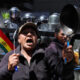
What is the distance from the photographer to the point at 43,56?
100 inches

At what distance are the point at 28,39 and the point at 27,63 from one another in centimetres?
22

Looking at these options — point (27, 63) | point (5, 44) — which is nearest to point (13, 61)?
point (27, 63)

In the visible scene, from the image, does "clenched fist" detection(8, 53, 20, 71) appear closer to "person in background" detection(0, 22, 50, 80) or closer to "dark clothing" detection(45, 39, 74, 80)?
"person in background" detection(0, 22, 50, 80)

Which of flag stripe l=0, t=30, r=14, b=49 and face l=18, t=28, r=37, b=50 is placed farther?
flag stripe l=0, t=30, r=14, b=49

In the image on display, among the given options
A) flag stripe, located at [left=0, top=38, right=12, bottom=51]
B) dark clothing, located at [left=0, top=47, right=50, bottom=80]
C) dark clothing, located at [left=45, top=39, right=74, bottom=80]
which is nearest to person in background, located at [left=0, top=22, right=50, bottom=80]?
dark clothing, located at [left=0, top=47, right=50, bottom=80]

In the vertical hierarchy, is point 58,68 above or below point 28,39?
below

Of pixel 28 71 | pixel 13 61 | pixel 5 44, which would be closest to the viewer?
pixel 13 61

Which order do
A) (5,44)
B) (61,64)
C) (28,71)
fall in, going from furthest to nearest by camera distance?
1. (5,44)
2. (61,64)
3. (28,71)

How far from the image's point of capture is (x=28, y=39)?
8.09ft

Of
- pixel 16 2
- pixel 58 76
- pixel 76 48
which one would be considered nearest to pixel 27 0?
pixel 16 2

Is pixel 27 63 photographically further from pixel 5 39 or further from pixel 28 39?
pixel 5 39

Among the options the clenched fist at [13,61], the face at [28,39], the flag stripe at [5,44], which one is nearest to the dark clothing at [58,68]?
the face at [28,39]

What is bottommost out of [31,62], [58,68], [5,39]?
[58,68]

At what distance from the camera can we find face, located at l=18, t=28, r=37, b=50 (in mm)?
2445
